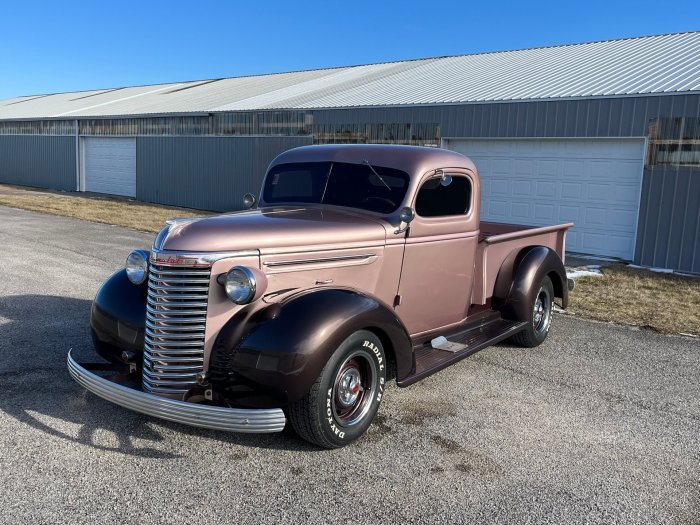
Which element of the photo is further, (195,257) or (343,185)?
(343,185)

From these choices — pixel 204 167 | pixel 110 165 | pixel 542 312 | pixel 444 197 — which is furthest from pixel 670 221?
pixel 110 165

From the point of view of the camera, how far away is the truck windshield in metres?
5.10

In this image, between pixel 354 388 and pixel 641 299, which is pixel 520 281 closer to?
pixel 354 388

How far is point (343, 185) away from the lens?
17.3 ft

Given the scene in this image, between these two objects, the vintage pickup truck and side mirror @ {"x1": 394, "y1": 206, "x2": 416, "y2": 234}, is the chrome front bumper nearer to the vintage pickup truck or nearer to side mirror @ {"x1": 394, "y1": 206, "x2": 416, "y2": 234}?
the vintage pickup truck

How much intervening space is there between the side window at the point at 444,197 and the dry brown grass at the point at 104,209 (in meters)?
11.0

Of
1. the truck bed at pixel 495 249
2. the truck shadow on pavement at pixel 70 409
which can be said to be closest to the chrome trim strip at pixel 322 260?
the truck shadow on pavement at pixel 70 409

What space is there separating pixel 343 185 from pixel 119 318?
206 cm

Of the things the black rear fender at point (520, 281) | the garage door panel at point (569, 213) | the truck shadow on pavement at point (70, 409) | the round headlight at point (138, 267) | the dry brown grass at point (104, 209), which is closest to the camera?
the truck shadow on pavement at point (70, 409)

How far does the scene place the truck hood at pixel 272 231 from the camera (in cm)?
397

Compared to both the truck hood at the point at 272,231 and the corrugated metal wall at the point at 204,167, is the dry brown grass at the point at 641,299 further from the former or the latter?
the corrugated metal wall at the point at 204,167

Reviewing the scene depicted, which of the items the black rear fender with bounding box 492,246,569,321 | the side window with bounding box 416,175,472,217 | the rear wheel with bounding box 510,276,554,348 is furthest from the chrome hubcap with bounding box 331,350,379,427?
the rear wheel with bounding box 510,276,554,348

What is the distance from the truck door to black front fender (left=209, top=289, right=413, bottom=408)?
1.07 m

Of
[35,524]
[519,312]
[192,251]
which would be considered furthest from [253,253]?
[519,312]
